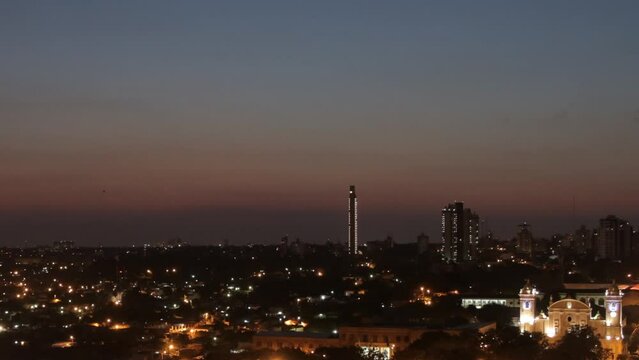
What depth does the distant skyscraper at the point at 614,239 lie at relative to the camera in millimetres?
73375

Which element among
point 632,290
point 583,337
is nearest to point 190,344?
point 583,337

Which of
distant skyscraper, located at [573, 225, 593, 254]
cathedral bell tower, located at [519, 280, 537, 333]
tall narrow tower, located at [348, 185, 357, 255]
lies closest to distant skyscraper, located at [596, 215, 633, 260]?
distant skyscraper, located at [573, 225, 593, 254]

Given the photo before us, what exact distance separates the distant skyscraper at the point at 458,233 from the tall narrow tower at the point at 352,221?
8.69 meters

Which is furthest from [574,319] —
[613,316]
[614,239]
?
[614,239]

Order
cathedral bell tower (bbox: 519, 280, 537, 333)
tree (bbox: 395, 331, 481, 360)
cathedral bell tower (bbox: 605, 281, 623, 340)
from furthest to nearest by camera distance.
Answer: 1. cathedral bell tower (bbox: 519, 280, 537, 333)
2. cathedral bell tower (bbox: 605, 281, 623, 340)
3. tree (bbox: 395, 331, 481, 360)

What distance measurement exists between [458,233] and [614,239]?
12.6m

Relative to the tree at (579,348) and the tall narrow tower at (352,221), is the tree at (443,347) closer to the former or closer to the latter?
the tree at (579,348)

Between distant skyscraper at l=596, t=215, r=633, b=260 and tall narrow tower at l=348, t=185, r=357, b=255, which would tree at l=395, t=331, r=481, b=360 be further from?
tall narrow tower at l=348, t=185, r=357, b=255

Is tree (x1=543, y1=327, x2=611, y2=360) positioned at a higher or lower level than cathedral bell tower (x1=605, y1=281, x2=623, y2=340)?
lower

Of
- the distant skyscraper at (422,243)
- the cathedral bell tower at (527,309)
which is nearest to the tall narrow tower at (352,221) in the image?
the distant skyscraper at (422,243)

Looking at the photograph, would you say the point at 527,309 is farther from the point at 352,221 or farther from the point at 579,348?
the point at 352,221

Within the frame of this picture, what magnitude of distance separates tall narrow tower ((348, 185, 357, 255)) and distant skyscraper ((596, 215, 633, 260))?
21960mm

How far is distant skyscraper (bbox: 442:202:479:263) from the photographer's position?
3093 inches

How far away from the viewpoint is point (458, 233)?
3177 inches
